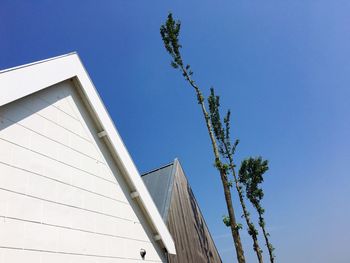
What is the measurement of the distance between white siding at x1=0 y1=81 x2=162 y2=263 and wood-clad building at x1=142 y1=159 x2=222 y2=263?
77.2 inches

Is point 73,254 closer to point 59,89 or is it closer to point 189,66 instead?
point 59,89

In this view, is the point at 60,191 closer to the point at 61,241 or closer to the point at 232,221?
the point at 61,241

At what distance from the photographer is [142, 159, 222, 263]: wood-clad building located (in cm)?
735

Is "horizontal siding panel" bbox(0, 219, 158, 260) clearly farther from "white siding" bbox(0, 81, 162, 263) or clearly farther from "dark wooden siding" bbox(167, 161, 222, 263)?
"dark wooden siding" bbox(167, 161, 222, 263)

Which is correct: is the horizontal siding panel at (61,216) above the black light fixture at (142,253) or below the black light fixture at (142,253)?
above

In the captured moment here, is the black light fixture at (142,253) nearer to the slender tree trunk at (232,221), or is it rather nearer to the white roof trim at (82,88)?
the white roof trim at (82,88)

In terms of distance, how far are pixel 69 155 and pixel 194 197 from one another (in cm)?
669

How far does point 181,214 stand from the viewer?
326 inches

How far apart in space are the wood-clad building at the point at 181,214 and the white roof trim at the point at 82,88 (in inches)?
54.3

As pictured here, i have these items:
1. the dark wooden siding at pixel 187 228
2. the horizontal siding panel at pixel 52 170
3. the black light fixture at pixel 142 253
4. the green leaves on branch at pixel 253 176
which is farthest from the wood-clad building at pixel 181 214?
the green leaves on branch at pixel 253 176

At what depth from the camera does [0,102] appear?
319cm

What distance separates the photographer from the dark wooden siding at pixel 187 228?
729cm

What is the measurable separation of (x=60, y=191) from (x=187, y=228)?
5.32 m

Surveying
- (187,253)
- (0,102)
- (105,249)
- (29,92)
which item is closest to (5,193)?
(0,102)
